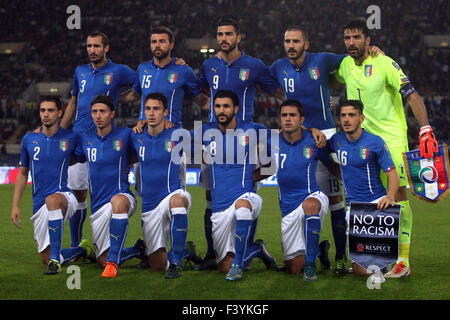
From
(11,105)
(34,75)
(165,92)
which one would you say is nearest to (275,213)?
(165,92)

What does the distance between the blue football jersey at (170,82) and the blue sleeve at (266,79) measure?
0.65 m

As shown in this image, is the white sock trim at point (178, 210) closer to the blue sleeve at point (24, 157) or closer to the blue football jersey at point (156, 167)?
the blue football jersey at point (156, 167)

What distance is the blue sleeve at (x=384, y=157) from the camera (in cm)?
498

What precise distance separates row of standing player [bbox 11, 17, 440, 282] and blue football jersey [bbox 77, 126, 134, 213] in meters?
0.57

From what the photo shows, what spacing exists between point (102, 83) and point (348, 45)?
2.43 m

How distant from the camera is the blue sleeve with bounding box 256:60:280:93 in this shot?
5699 mm

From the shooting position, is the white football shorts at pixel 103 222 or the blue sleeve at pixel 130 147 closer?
the white football shorts at pixel 103 222

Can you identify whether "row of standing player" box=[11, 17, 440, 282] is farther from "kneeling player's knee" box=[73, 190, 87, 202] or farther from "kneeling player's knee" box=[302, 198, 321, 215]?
"kneeling player's knee" box=[302, 198, 321, 215]

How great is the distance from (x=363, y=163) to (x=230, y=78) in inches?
59.2

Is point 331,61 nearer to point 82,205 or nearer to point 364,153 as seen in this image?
point 364,153

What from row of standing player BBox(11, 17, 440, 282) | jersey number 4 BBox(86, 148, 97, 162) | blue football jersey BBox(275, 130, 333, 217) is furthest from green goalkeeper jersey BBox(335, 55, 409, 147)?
jersey number 4 BBox(86, 148, 97, 162)

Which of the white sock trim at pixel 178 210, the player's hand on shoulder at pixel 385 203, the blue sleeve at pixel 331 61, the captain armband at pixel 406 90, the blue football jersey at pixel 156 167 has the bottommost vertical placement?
the white sock trim at pixel 178 210

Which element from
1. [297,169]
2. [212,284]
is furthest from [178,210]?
[297,169]

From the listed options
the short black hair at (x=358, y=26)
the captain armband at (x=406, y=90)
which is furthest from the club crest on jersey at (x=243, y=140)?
the captain armband at (x=406, y=90)
